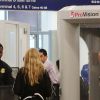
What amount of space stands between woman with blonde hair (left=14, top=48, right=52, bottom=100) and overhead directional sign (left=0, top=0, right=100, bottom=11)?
8.04ft

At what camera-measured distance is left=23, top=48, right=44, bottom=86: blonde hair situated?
4.92 meters

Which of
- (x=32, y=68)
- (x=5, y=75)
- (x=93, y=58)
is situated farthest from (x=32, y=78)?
(x=5, y=75)

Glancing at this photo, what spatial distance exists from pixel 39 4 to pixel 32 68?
8.69 feet

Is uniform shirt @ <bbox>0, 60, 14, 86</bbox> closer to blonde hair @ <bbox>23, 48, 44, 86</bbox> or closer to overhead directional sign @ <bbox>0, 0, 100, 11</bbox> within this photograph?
blonde hair @ <bbox>23, 48, 44, 86</bbox>

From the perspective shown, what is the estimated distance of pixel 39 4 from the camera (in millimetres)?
7320

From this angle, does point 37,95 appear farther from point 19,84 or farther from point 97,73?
point 97,73

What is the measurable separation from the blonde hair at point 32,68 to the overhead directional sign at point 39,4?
2.45m

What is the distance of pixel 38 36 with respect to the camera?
10.8m

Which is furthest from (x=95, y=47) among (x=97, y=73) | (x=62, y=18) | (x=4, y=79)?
(x=4, y=79)

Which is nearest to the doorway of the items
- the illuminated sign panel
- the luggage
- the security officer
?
the illuminated sign panel

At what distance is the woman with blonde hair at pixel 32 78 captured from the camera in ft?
16.2

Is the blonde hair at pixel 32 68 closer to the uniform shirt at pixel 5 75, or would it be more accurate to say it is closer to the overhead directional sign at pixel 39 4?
the uniform shirt at pixel 5 75

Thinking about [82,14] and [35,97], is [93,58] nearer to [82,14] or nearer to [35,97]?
[82,14]

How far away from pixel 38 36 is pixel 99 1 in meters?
3.86
